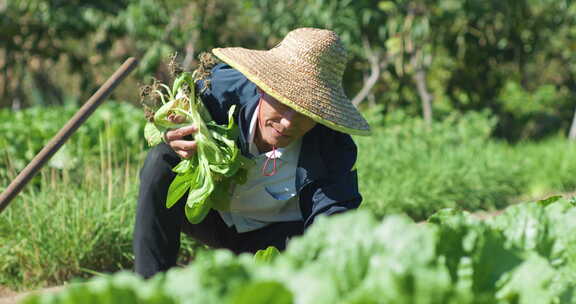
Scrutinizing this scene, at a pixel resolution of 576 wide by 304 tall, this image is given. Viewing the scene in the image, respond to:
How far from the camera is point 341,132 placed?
2469 millimetres

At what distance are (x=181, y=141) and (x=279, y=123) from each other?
0.32m

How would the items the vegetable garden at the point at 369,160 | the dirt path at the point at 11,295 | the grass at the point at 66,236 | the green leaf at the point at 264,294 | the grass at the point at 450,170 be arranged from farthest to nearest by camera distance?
the grass at the point at 450,170 < the grass at the point at 66,236 < the dirt path at the point at 11,295 < the vegetable garden at the point at 369,160 < the green leaf at the point at 264,294

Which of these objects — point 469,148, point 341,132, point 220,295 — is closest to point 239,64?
point 341,132

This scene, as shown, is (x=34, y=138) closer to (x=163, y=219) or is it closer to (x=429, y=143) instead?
(x=163, y=219)

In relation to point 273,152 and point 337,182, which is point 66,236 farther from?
point 337,182

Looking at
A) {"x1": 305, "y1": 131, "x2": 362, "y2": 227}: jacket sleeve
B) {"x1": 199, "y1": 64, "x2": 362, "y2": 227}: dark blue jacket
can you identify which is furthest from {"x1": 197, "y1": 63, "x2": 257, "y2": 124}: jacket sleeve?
{"x1": 305, "y1": 131, "x2": 362, "y2": 227}: jacket sleeve

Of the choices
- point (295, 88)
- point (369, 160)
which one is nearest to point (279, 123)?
point (295, 88)

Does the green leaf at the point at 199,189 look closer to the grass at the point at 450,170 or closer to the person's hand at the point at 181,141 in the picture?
the person's hand at the point at 181,141

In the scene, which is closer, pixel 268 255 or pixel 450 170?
pixel 268 255

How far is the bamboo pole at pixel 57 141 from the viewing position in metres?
2.04

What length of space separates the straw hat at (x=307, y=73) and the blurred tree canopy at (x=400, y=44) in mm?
4692

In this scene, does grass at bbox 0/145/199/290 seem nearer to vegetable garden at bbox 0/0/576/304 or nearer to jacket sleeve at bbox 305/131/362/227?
vegetable garden at bbox 0/0/576/304

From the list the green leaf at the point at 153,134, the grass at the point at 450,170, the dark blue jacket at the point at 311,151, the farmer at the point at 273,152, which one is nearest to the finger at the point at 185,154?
the farmer at the point at 273,152

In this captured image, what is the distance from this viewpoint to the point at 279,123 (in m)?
2.27
